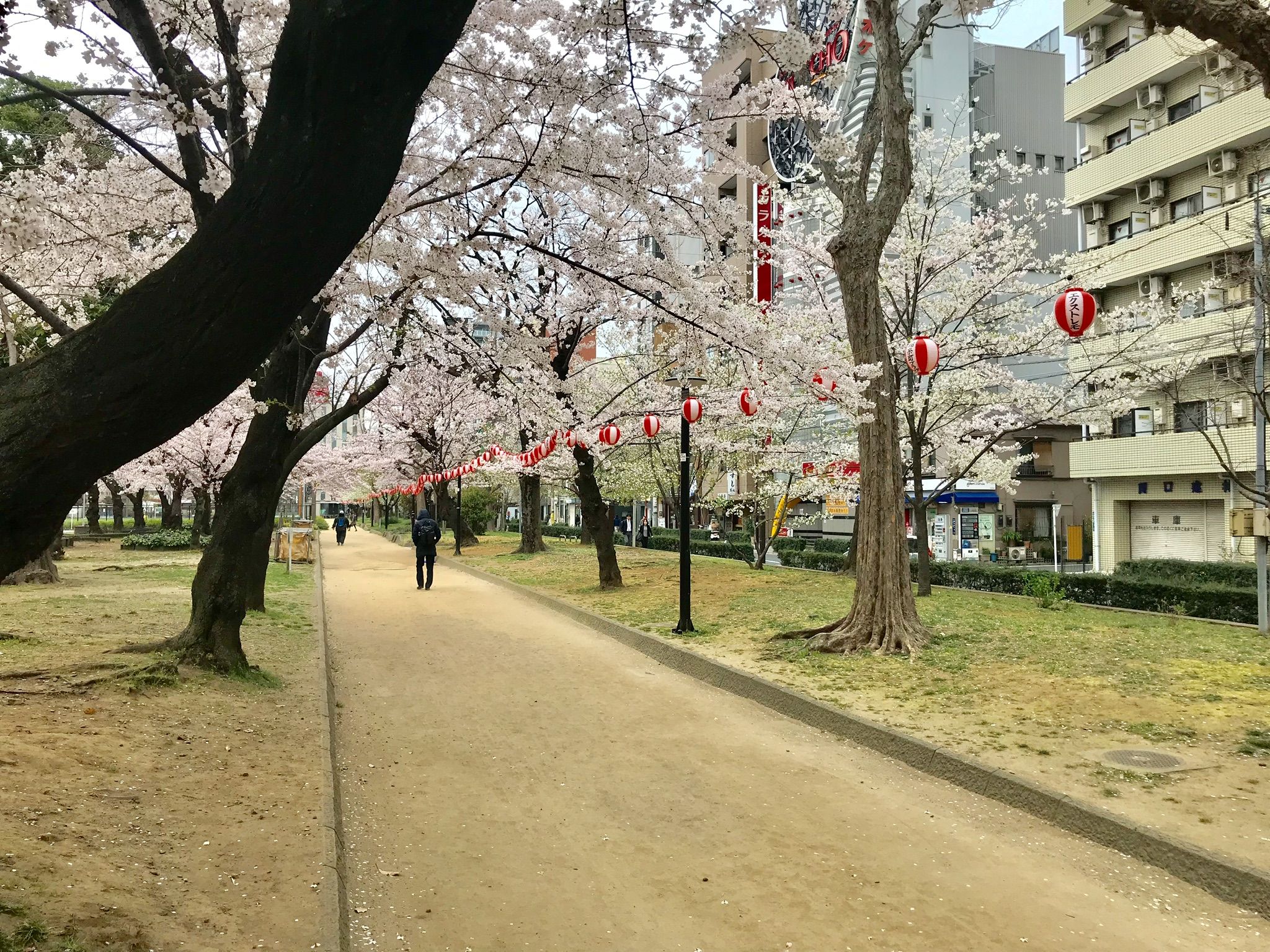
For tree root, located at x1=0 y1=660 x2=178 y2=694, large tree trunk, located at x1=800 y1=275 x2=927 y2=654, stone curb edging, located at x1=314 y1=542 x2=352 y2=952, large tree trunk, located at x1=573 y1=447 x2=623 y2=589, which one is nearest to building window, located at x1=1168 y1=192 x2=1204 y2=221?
large tree trunk, located at x1=573 y1=447 x2=623 y2=589

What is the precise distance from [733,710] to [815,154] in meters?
7.82

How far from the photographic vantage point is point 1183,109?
2677 centimetres

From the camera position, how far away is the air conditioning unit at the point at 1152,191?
88.5ft

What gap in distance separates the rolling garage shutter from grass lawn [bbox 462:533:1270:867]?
14157mm

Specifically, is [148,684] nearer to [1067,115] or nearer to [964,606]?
[964,606]

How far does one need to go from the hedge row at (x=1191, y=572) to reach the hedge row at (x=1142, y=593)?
506 mm

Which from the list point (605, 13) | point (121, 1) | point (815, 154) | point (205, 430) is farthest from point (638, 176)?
point (205, 430)

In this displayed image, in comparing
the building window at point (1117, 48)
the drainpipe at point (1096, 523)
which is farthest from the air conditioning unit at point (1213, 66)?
the building window at point (1117, 48)

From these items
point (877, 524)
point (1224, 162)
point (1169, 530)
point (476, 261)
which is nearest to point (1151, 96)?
point (1224, 162)

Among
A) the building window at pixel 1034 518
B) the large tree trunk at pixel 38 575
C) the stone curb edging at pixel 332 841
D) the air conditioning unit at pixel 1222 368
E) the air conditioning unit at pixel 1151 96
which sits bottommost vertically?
the stone curb edging at pixel 332 841

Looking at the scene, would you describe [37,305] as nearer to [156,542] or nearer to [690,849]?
[690,849]

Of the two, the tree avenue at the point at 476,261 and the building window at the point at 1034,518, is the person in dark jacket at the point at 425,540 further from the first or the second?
the building window at the point at 1034,518

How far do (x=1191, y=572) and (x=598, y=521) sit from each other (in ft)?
40.8

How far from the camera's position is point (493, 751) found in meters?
6.80
